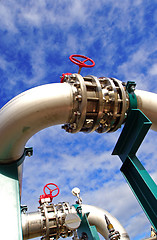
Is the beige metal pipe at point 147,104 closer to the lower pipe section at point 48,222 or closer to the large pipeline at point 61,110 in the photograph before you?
the large pipeline at point 61,110

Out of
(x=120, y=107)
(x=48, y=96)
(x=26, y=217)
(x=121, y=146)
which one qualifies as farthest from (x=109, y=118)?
Answer: (x=26, y=217)

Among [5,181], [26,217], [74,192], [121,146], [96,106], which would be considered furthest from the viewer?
[74,192]

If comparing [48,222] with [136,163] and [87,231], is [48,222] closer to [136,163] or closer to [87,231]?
[87,231]

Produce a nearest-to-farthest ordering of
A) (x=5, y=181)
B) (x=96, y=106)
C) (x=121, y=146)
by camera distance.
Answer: (x=5, y=181)
(x=96, y=106)
(x=121, y=146)

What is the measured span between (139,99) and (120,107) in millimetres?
444

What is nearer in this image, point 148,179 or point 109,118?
point 148,179

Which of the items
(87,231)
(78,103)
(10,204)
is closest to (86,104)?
(78,103)

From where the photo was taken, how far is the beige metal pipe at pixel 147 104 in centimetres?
331

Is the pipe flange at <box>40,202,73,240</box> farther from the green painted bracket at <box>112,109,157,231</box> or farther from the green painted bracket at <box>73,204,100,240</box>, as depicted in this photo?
the green painted bracket at <box>112,109,157,231</box>

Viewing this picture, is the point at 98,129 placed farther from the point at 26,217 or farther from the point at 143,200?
the point at 26,217

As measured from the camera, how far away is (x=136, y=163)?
9.66ft

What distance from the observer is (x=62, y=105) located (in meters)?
2.81

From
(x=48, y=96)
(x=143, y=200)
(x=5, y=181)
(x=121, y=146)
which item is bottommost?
(x=143, y=200)

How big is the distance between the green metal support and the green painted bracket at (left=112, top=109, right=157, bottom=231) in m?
1.64
